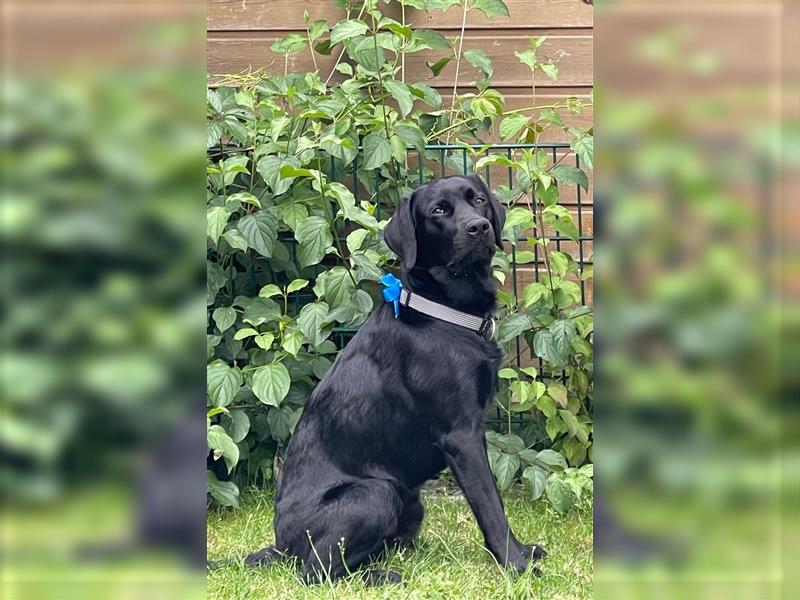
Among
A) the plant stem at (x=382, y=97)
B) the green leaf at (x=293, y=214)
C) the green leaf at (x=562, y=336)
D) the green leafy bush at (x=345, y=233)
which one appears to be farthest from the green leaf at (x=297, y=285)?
the green leaf at (x=562, y=336)

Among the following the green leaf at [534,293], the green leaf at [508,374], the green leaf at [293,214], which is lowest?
the green leaf at [508,374]

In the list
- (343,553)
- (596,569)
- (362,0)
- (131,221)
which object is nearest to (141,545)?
(131,221)

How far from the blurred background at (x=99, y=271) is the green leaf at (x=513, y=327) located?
2642mm

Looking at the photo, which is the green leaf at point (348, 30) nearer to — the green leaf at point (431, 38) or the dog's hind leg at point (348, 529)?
the green leaf at point (431, 38)

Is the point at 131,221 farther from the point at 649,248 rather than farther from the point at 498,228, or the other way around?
the point at 498,228

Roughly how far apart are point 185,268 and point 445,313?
189cm

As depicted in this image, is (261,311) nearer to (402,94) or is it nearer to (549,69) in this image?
(402,94)

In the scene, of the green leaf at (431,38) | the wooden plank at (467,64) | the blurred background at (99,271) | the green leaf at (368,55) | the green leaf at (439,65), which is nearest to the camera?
the blurred background at (99,271)

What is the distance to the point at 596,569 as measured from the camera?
3.29 ft

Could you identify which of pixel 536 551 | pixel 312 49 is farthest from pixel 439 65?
pixel 536 551

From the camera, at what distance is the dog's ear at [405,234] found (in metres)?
2.75

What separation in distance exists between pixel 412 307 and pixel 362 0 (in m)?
1.96

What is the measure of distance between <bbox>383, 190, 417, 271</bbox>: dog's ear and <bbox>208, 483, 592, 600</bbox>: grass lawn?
3.18ft

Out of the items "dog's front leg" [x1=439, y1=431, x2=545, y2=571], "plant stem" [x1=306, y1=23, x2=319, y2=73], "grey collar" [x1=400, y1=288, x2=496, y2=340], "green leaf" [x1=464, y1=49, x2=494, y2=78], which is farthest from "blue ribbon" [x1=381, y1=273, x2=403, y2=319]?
"plant stem" [x1=306, y1=23, x2=319, y2=73]
